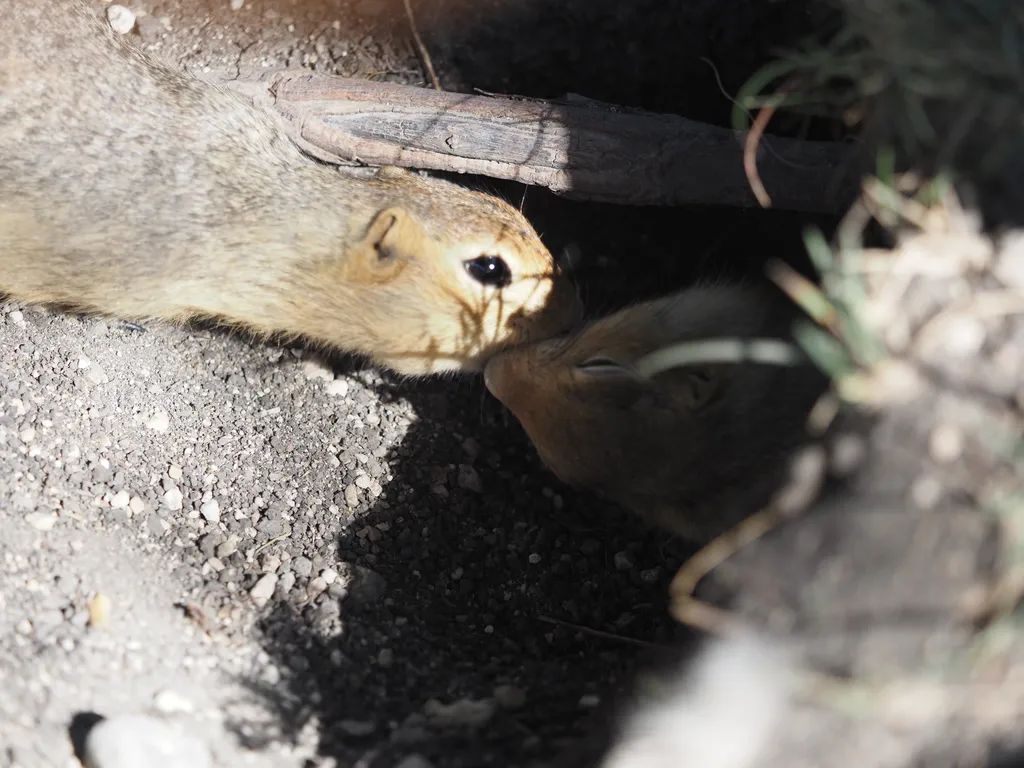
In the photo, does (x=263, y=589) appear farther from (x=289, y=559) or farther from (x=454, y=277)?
(x=454, y=277)

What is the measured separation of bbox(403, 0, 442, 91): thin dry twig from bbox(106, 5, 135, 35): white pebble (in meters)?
1.28

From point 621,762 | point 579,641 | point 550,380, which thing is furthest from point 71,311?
point 621,762

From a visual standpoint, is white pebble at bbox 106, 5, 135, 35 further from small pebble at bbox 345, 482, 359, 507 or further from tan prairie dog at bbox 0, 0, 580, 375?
small pebble at bbox 345, 482, 359, 507

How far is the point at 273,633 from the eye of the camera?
3.00m

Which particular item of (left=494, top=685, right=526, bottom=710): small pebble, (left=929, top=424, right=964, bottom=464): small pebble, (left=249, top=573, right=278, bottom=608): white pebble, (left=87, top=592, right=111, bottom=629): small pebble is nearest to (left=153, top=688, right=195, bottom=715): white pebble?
(left=87, top=592, right=111, bottom=629): small pebble

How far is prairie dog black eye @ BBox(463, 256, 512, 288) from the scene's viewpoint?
3.68m

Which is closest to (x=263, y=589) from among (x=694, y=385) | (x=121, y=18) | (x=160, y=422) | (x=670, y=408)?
(x=160, y=422)

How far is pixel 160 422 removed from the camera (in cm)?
365

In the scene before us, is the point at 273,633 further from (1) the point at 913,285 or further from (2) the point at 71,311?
(1) the point at 913,285

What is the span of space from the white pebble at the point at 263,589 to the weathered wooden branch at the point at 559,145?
1.74 m

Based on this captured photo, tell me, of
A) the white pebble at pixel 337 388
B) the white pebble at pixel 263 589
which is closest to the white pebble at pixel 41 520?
the white pebble at pixel 263 589

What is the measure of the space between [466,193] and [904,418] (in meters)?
2.34

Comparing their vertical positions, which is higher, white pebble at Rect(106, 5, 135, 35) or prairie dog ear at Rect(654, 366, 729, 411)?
white pebble at Rect(106, 5, 135, 35)

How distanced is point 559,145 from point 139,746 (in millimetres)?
2495
